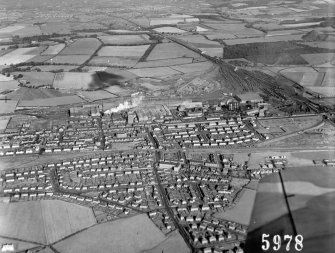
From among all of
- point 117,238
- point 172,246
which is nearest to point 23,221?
point 117,238

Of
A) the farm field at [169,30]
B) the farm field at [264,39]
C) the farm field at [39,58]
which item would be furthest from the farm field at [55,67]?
the farm field at [169,30]

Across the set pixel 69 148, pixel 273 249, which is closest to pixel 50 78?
pixel 69 148

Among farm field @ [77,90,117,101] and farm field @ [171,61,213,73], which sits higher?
farm field @ [171,61,213,73]

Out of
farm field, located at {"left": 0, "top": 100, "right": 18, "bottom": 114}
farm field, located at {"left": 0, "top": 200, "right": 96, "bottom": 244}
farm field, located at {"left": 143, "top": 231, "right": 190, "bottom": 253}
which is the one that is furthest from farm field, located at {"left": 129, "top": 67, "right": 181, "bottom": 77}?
farm field, located at {"left": 143, "top": 231, "right": 190, "bottom": 253}

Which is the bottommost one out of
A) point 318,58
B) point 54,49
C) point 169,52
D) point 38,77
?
point 38,77

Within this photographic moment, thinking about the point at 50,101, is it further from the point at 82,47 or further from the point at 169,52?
the point at 82,47

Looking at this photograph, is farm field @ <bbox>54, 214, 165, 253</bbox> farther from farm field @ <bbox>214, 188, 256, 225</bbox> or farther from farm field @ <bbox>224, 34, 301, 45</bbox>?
farm field @ <bbox>224, 34, 301, 45</bbox>
